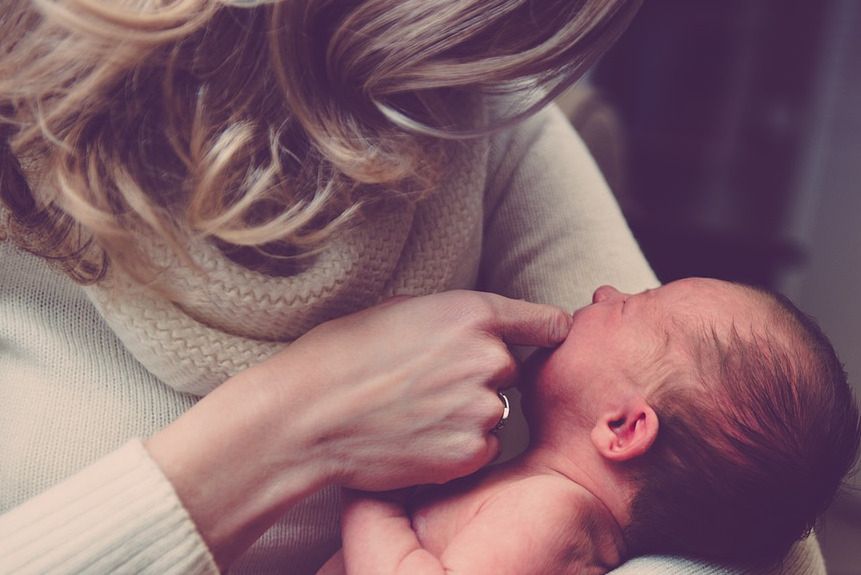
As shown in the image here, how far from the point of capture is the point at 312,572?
817mm

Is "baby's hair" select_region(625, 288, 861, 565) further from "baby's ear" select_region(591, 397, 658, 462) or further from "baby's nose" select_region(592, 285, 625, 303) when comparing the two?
"baby's nose" select_region(592, 285, 625, 303)

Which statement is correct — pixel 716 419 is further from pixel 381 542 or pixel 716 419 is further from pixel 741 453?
pixel 381 542

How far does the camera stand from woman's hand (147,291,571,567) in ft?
2.10

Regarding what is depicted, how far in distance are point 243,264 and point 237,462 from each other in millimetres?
169

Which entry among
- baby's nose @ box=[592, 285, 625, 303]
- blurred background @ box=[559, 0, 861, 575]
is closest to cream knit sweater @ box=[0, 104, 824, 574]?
baby's nose @ box=[592, 285, 625, 303]

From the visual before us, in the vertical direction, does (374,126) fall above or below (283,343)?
above

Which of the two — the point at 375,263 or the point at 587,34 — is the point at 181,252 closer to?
the point at 375,263

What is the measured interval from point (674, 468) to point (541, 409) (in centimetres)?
14

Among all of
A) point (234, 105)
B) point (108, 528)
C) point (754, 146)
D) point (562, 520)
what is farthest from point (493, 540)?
point (754, 146)

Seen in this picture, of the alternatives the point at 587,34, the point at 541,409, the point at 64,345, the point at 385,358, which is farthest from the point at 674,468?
the point at 64,345

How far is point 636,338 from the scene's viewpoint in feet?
2.47

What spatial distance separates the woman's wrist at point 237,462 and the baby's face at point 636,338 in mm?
244

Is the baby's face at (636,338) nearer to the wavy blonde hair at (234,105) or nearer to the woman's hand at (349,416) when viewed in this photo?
the woman's hand at (349,416)

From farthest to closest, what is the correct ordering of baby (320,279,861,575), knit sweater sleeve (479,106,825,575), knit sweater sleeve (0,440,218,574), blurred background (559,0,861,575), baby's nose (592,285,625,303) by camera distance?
blurred background (559,0,861,575) < knit sweater sleeve (479,106,825,575) < baby's nose (592,285,625,303) < baby (320,279,861,575) < knit sweater sleeve (0,440,218,574)
